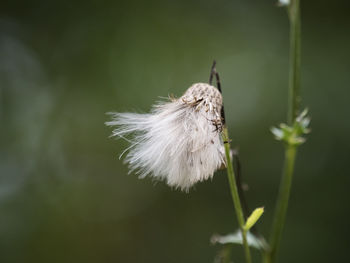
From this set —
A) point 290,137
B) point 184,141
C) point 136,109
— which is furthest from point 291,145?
point 136,109

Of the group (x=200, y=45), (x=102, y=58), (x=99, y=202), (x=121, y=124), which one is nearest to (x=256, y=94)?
(x=200, y=45)

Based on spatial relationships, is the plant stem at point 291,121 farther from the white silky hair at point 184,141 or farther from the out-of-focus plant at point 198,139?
the white silky hair at point 184,141

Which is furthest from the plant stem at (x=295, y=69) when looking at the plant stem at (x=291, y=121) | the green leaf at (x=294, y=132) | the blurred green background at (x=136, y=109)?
the blurred green background at (x=136, y=109)

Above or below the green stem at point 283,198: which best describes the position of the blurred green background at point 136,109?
above

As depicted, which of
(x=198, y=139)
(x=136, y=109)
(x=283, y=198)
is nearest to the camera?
(x=198, y=139)

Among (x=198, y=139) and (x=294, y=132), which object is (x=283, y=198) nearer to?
(x=294, y=132)

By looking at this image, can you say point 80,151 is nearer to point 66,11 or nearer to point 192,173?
point 66,11
